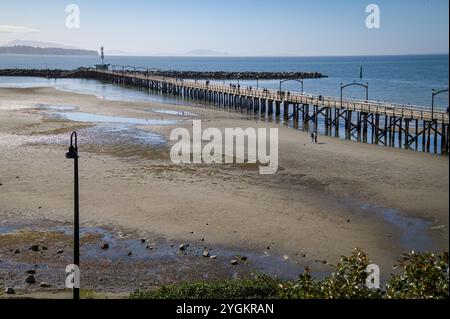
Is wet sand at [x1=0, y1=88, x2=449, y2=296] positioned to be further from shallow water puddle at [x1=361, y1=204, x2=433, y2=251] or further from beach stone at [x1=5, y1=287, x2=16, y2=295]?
beach stone at [x1=5, y1=287, x2=16, y2=295]

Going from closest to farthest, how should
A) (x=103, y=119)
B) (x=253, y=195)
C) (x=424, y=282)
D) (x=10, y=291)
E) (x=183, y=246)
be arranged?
(x=424, y=282), (x=10, y=291), (x=183, y=246), (x=253, y=195), (x=103, y=119)

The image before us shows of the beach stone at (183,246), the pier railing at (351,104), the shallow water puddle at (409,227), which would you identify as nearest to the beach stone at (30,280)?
the beach stone at (183,246)

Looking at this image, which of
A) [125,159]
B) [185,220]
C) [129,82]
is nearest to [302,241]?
[185,220]

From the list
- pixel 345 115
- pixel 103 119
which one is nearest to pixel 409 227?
pixel 345 115

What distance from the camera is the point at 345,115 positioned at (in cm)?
4806

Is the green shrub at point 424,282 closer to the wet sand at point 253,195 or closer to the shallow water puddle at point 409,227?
the wet sand at point 253,195

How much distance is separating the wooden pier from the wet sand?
3.40 metres

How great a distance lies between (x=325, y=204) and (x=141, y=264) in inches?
336

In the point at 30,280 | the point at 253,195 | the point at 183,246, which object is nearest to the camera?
the point at 30,280

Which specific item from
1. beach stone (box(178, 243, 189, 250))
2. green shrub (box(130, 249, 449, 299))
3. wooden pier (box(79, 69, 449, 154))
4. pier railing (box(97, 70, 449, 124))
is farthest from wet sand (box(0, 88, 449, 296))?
green shrub (box(130, 249, 449, 299))

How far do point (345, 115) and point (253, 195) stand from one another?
28136mm

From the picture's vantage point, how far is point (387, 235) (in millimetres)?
17719

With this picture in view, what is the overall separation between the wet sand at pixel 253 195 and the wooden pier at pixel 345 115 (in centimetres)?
340

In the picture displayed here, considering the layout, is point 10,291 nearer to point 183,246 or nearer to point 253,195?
point 183,246
